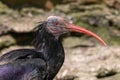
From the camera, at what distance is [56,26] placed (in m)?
9.88

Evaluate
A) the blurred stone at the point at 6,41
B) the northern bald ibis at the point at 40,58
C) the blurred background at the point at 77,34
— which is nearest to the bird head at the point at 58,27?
the northern bald ibis at the point at 40,58

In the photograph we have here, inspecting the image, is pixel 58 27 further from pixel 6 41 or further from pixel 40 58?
pixel 6 41

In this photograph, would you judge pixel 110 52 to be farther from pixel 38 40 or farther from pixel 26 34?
pixel 38 40

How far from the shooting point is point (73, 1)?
17.8 meters

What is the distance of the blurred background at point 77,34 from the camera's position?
1252 centimetres

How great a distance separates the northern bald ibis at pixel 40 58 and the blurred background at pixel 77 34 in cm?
246

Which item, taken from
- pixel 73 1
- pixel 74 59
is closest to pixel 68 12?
pixel 73 1

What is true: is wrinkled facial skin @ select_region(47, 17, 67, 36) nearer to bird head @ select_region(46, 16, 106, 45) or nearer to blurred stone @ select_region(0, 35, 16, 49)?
bird head @ select_region(46, 16, 106, 45)

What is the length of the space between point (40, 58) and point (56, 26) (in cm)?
76

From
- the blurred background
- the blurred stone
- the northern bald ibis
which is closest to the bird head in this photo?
the northern bald ibis

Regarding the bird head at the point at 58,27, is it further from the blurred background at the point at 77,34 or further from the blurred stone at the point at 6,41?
the blurred stone at the point at 6,41

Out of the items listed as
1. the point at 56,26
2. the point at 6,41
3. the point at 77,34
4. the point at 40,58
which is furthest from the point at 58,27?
the point at 77,34

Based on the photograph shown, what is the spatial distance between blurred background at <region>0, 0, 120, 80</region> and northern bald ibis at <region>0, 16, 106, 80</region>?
2458mm

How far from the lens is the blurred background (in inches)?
493
